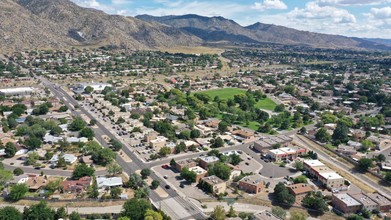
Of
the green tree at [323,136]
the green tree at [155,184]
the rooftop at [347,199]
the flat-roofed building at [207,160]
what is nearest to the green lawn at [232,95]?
the green tree at [323,136]

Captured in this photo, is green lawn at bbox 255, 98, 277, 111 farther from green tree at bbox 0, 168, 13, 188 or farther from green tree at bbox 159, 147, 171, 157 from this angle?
green tree at bbox 0, 168, 13, 188

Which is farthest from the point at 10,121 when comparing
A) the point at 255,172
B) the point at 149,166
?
the point at 255,172

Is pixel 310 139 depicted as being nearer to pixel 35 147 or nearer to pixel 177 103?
pixel 177 103

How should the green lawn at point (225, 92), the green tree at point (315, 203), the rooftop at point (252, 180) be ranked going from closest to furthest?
the green tree at point (315, 203) → the rooftop at point (252, 180) → the green lawn at point (225, 92)

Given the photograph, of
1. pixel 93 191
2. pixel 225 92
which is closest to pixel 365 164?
pixel 93 191

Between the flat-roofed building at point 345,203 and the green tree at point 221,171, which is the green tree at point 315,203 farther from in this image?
the green tree at point 221,171

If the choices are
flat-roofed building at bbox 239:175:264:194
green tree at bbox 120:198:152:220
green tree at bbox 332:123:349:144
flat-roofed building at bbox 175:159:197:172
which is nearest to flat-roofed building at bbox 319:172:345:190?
flat-roofed building at bbox 239:175:264:194
